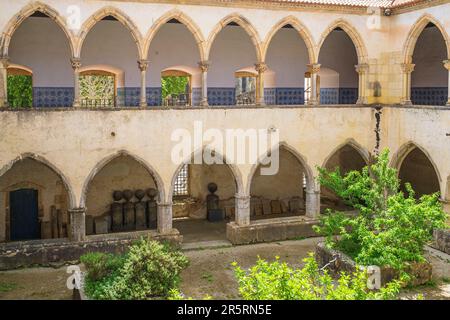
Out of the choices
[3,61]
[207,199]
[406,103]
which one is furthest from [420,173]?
[3,61]

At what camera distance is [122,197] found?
63.4 ft

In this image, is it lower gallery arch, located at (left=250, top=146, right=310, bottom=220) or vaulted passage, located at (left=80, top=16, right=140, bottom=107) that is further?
lower gallery arch, located at (left=250, top=146, right=310, bottom=220)

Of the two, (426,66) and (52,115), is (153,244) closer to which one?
(52,115)

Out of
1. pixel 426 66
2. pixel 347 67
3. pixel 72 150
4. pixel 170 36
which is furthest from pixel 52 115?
pixel 426 66

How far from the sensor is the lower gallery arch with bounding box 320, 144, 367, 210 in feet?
73.0

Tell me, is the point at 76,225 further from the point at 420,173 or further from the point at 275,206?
the point at 420,173

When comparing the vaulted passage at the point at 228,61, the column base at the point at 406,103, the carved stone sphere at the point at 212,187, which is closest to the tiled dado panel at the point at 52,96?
the vaulted passage at the point at 228,61

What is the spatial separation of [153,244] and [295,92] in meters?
10.1

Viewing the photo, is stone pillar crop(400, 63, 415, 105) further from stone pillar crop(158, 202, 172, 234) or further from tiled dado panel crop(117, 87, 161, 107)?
stone pillar crop(158, 202, 172, 234)

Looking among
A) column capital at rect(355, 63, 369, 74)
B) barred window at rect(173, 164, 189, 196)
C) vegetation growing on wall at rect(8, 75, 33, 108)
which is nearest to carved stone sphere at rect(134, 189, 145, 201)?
barred window at rect(173, 164, 189, 196)

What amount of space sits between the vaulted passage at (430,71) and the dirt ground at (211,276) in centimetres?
644

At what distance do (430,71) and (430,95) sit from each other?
88 cm

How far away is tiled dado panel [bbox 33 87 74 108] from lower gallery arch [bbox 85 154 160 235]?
2543mm

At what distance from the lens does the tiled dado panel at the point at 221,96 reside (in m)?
18.8
